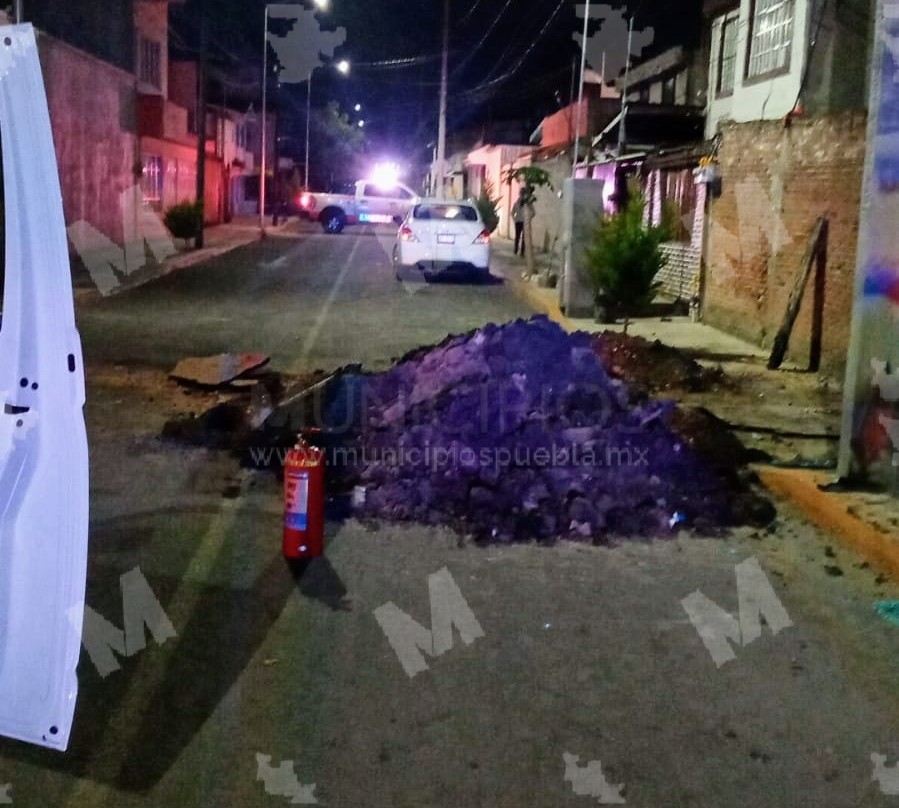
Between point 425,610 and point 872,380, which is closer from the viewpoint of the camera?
point 425,610

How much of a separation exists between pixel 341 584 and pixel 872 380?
137 inches

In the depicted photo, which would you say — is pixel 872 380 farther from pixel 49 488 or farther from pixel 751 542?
pixel 49 488

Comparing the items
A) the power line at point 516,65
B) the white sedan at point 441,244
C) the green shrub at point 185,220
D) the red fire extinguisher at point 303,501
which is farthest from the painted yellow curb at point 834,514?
the power line at point 516,65

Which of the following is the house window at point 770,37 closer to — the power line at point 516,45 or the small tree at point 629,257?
the small tree at point 629,257

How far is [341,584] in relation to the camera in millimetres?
5758

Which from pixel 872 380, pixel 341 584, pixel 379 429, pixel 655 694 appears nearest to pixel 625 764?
pixel 655 694

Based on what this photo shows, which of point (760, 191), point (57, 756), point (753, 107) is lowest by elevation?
point (57, 756)

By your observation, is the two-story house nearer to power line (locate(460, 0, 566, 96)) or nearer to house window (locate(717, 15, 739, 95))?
house window (locate(717, 15, 739, 95))

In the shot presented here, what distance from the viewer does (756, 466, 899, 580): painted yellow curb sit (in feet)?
20.0

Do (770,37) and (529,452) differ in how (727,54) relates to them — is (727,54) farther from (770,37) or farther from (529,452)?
(529,452)

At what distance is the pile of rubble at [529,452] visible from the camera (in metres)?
6.82

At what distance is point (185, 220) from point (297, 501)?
25.3 meters

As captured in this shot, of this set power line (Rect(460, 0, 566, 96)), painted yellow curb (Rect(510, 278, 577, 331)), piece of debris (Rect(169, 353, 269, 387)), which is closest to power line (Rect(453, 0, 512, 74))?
power line (Rect(460, 0, 566, 96))

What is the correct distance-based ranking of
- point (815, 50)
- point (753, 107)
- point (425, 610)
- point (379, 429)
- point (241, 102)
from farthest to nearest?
point (241, 102) → point (753, 107) → point (815, 50) → point (379, 429) → point (425, 610)
